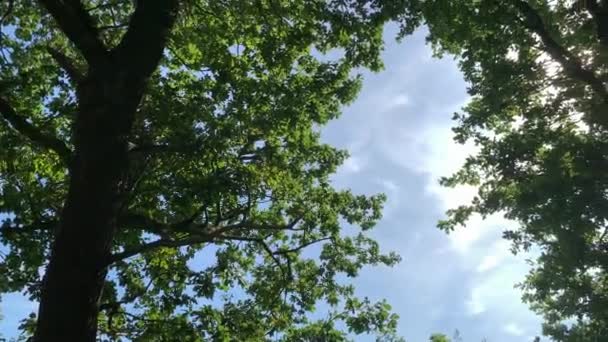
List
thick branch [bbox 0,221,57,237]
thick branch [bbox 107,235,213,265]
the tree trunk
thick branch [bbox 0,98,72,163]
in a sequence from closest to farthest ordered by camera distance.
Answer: the tree trunk < thick branch [bbox 107,235,213,265] < thick branch [bbox 0,98,72,163] < thick branch [bbox 0,221,57,237]

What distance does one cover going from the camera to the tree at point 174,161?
648 cm

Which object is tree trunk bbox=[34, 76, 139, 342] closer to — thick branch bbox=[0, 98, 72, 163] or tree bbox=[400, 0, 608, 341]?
thick branch bbox=[0, 98, 72, 163]

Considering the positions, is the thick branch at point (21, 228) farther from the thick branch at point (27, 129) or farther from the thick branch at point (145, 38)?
the thick branch at point (145, 38)

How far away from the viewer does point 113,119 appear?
662cm

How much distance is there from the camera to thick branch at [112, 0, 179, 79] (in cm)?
709

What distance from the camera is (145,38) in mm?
7254

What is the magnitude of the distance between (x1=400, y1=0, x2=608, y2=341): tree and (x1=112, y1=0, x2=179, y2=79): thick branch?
5629mm

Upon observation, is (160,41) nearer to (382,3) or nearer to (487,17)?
(382,3)

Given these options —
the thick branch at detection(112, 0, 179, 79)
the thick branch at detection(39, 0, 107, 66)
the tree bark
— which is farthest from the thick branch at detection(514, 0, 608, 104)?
the thick branch at detection(39, 0, 107, 66)

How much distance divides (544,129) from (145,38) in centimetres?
1269

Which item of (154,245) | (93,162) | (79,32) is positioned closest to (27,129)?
(79,32)

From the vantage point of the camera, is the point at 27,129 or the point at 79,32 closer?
the point at 79,32

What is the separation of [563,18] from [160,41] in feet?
37.0

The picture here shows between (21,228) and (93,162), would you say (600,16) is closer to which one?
(93,162)
